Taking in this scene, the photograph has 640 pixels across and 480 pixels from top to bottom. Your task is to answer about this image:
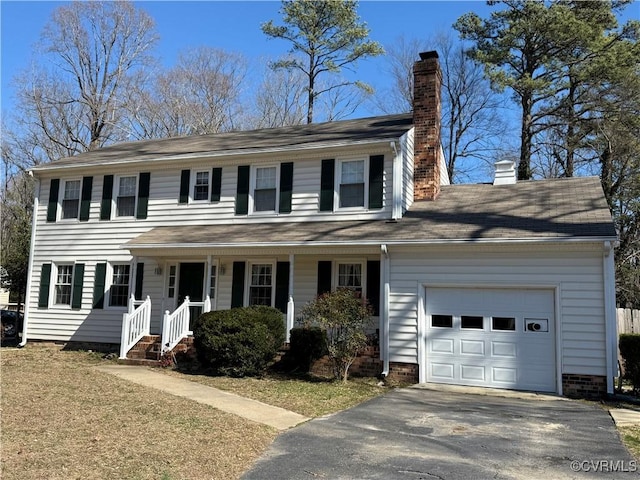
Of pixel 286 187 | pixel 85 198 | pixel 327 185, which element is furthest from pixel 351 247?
pixel 85 198

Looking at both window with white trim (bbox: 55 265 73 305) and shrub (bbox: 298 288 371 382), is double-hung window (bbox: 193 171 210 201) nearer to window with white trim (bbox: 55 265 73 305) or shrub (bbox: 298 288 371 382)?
window with white trim (bbox: 55 265 73 305)

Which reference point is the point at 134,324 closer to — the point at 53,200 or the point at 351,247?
the point at 351,247

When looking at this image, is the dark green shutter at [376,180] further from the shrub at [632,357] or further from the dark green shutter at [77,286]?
the dark green shutter at [77,286]

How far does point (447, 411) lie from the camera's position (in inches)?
346

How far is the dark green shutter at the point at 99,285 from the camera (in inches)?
632

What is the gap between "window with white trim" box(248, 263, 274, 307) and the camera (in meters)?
14.4

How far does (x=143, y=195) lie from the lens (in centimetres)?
1622

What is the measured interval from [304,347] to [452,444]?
5958 mm

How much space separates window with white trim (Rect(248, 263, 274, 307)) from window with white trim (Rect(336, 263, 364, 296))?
194cm

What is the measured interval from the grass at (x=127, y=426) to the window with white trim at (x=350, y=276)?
290 centimetres

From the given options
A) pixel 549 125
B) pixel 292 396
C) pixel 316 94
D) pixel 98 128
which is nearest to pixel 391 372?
pixel 292 396

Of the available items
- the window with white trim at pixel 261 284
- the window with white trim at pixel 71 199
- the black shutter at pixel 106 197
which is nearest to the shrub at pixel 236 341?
the window with white trim at pixel 261 284

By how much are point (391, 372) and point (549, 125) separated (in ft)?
54.8

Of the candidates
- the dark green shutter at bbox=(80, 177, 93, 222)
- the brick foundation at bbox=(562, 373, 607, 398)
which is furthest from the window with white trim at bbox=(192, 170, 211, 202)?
the brick foundation at bbox=(562, 373, 607, 398)
